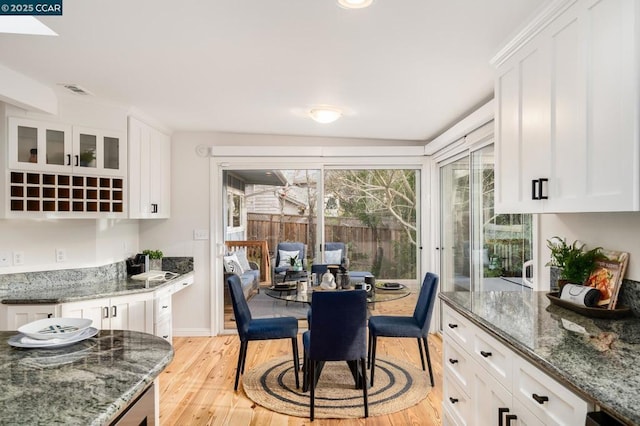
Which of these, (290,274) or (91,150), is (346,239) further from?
(91,150)

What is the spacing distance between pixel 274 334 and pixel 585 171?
8.11ft

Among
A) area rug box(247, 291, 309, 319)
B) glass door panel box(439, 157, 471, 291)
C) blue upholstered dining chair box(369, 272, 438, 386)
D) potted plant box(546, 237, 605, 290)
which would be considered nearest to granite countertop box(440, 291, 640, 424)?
potted plant box(546, 237, 605, 290)

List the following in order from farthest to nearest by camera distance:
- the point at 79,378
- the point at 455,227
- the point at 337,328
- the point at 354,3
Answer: the point at 455,227 → the point at 337,328 → the point at 354,3 → the point at 79,378

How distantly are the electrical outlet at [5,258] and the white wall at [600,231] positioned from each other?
12.6 ft

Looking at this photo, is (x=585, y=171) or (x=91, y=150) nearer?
(x=585, y=171)

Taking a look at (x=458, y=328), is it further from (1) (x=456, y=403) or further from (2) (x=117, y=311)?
(2) (x=117, y=311)

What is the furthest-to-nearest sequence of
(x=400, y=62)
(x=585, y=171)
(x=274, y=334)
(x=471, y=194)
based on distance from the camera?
(x=471, y=194), (x=274, y=334), (x=400, y=62), (x=585, y=171)

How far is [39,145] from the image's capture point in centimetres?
318

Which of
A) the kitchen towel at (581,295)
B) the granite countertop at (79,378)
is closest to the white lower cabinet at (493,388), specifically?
the kitchen towel at (581,295)

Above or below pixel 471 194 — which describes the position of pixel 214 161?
above

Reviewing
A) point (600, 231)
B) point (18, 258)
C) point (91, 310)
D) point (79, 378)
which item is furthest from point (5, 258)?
point (600, 231)

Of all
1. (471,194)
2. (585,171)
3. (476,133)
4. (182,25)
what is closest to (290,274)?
(471,194)

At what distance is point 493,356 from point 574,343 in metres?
0.35

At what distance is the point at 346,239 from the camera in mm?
4930
